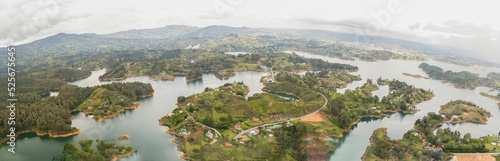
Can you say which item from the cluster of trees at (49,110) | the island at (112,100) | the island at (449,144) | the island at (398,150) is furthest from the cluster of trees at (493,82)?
the cluster of trees at (49,110)

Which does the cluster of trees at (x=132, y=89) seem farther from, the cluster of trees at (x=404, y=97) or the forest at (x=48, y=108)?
the cluster of trees at (x=404, y=97)

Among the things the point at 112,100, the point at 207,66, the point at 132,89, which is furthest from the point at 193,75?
the point at 112,100

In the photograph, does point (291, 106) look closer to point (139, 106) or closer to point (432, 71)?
point (139, 106)

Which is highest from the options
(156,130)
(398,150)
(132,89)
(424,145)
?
(132,89)

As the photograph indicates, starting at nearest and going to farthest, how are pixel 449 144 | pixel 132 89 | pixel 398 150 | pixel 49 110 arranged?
pixel 398 150 < pixel 449 144 < pixel 49 110 < pixel 132 89

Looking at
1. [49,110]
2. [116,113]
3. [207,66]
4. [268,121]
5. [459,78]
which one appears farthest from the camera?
[207,66]

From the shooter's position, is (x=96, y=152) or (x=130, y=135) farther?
(x=130, y=135)

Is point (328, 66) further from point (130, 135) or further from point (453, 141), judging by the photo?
point (130, 135)

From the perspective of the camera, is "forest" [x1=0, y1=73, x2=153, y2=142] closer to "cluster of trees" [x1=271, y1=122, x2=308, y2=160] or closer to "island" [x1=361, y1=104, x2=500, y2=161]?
"cluster of trees" [x1=271, y1=122, x2=308, y2=160]
